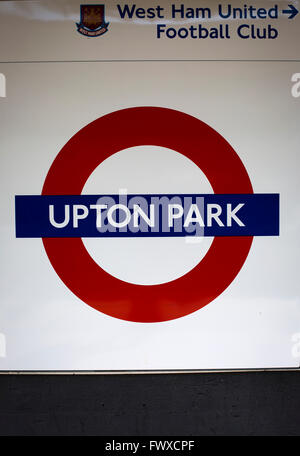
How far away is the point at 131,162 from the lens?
1.56 meters

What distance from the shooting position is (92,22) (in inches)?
60.2

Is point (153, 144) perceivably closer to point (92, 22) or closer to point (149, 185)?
Answer: point (149, 185)

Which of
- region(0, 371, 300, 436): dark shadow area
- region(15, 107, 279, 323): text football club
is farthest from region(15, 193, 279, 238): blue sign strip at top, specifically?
region(0, 371, 300, 436): dark shadow area

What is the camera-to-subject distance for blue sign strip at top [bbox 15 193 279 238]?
156cm

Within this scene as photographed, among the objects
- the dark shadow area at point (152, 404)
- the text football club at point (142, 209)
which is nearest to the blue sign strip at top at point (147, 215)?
the text football club at point (142, 209)

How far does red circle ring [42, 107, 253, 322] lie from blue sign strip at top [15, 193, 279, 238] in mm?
33

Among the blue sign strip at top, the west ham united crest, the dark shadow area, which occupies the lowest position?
the dark shadow area

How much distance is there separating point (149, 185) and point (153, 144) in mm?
144

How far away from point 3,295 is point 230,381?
0.87 m

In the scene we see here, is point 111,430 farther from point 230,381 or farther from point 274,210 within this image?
point 274,210

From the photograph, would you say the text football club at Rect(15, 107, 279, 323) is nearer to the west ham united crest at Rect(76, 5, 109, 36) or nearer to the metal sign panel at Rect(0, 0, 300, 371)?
the metal sign panel at Rect(0, 0, 300, 371)

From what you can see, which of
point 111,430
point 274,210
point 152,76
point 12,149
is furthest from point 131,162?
point 111,430

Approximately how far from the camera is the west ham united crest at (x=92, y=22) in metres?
1.53

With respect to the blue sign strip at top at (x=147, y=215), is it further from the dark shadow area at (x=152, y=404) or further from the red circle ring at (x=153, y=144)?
the dark shadow area at (x=152, y=404)
